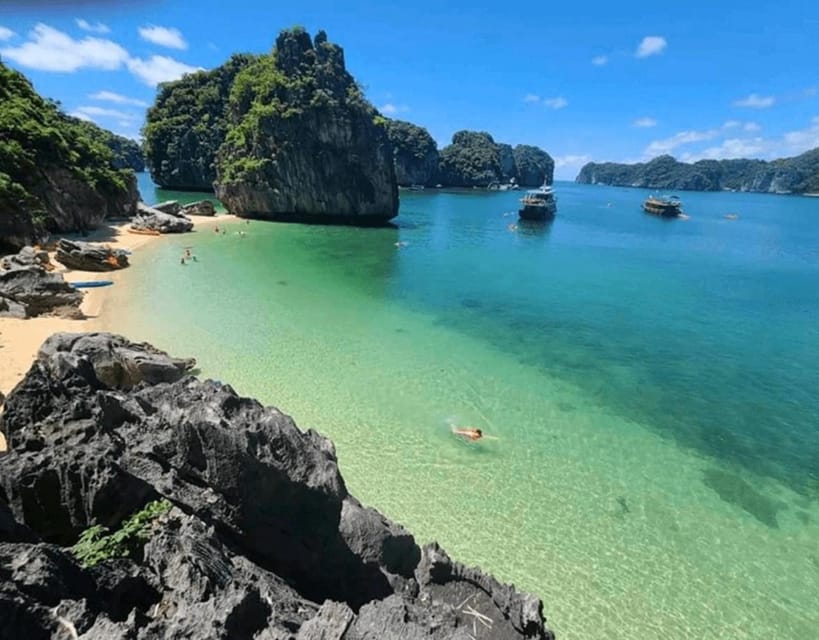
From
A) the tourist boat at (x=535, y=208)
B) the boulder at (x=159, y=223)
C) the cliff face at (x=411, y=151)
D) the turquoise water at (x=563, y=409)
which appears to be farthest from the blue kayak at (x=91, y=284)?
the cliff face at (x=411, y=151)

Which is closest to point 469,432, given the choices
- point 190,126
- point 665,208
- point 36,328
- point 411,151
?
point 36,328

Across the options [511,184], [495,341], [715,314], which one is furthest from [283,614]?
[511,184]

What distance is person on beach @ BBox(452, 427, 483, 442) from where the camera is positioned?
44.5 ft

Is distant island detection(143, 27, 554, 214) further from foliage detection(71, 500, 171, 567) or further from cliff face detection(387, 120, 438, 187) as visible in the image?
cliff face detection(387, 120, 438, 187)

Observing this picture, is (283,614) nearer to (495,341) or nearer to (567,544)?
(567,544)

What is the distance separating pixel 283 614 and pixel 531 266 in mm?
38548

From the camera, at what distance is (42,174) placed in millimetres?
32531

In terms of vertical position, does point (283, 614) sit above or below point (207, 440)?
below

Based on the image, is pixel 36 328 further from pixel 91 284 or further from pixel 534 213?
pixel 534 213

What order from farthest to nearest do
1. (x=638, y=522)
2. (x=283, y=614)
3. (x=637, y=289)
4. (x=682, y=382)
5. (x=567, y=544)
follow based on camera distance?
(x=637, y=289)
(x=682, y=382)
(x=638, y=522)
(x=567, y=544)
(x=283, y=614)

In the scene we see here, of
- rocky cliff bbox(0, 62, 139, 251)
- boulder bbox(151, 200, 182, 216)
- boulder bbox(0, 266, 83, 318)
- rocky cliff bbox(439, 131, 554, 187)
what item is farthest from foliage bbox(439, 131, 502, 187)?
boulder bbox(0, 266, 83, 318)

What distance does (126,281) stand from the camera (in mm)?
26766

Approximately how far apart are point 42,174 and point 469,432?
3514 cm

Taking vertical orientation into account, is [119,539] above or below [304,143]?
below
